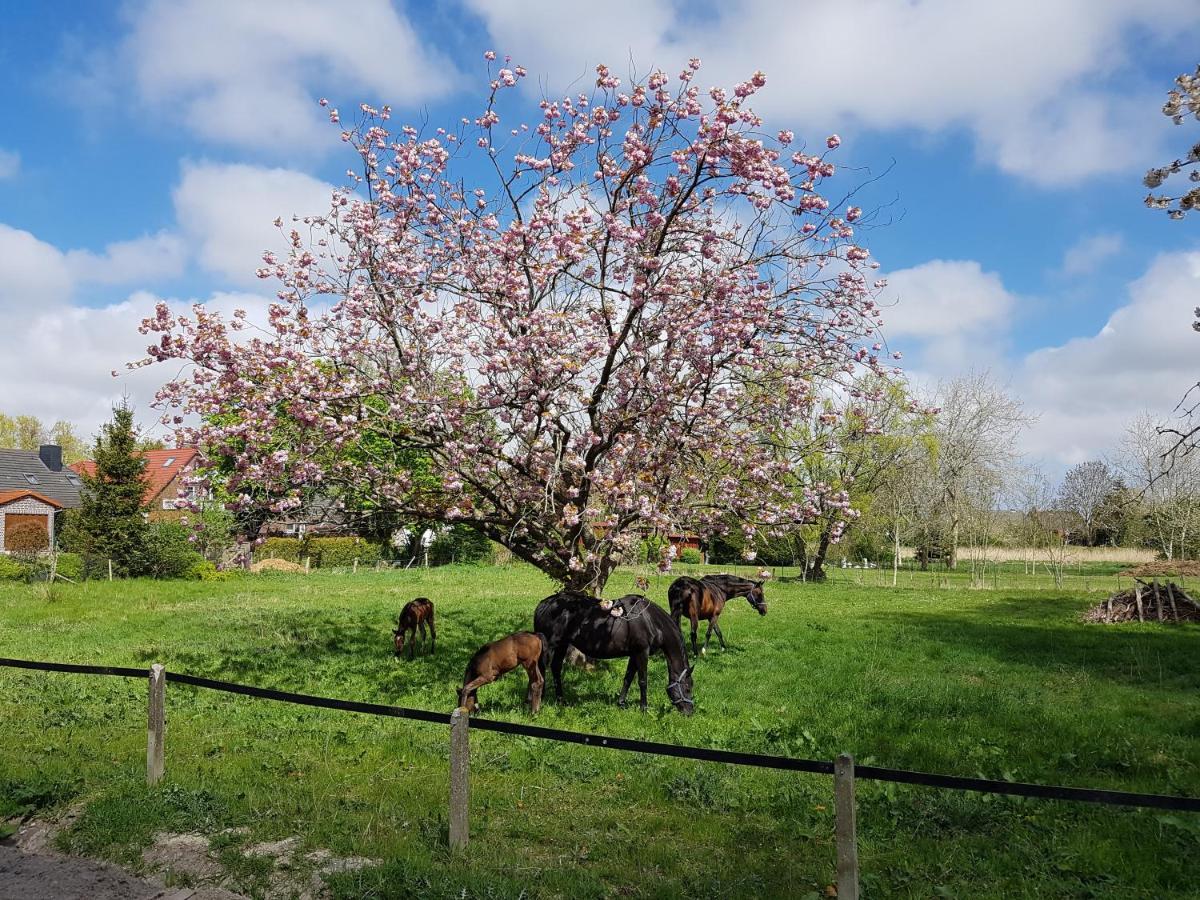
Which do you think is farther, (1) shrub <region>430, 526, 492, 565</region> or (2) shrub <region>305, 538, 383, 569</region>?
(1) shrub <region>430, 526, 492, 565</region>

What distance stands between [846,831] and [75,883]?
537cm

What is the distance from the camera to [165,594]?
89.7 feet

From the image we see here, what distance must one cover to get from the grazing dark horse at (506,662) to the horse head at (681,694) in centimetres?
182

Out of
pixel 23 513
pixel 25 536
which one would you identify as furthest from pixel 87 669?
pixel 23 513

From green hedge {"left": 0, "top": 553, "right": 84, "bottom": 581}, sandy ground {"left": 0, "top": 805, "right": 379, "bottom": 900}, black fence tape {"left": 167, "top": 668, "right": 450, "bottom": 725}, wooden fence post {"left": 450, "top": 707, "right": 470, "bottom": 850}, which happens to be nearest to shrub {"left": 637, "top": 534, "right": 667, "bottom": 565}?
black fence tape {"left": 167, "top": 668, "right": 450, "bottom": 725}

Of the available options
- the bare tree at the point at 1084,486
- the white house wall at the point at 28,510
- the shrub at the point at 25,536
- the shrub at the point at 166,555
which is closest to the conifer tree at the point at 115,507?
the shrub at the point at 166,555

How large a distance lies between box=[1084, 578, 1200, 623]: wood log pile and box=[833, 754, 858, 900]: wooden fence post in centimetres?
1948

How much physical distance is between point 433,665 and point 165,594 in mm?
16349

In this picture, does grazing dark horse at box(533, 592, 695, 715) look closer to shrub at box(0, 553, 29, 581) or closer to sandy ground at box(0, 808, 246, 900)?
sandy ground at box(0, 808, 246, 900)

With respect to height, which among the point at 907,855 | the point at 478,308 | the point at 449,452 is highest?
the point at 478,308

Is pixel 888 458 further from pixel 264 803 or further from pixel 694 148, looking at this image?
pixel 264 803

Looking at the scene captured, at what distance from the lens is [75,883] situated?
6023 mm

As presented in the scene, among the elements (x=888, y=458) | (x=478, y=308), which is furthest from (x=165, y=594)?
(x=888, y=458)

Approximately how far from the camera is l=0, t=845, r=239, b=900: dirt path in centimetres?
582
